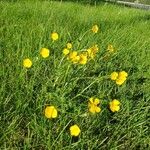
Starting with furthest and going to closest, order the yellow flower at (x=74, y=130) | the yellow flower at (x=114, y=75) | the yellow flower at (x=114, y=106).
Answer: the yellow flower at (x=114, y=75) → the yellow flower at (x=114, y=106) → the yellow flower at (x=74, y=130)

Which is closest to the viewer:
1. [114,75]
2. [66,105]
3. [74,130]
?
[74,130]

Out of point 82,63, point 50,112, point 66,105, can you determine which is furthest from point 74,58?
point 50,112

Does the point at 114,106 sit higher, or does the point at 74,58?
the point at 74,58

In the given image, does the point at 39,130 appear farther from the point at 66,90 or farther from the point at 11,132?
the point at 66,90

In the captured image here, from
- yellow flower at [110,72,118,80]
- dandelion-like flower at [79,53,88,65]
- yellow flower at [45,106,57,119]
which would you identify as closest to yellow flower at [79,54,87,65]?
dandelion-like flower at [79,53,88,65]

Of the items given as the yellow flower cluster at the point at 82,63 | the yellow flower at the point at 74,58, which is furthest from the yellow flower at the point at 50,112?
the yellow flower at the point at 74,58

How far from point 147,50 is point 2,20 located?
1337 mm

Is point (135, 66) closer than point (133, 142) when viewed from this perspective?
No

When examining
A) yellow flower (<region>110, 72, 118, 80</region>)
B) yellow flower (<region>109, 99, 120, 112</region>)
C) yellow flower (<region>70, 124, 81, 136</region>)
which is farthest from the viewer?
yellow flower (<region>110, 72, 118, 80</region>)

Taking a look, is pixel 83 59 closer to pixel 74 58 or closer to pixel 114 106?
pixel 74 58

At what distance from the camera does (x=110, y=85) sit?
2170 millimetres

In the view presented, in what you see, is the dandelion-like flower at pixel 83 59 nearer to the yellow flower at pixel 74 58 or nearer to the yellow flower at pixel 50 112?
the yellow flower at pixel 74 58

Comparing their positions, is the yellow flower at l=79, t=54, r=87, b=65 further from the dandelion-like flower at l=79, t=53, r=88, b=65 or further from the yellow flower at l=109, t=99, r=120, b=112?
the yellow flower at l=109, t=99, r=120, b=112

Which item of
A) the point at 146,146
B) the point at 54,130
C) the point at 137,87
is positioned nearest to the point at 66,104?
the point at 54,130
